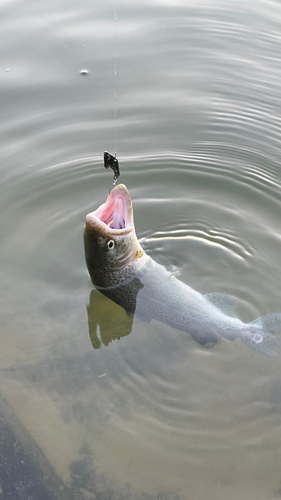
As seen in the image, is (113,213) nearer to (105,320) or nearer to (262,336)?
(105,320)

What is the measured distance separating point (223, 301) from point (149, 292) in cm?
75

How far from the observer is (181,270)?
5129 millimetres

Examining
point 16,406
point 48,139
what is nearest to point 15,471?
point 16,406

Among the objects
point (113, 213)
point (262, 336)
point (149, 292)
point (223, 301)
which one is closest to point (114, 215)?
point (113, 213)

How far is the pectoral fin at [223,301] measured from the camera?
4664 millimetres

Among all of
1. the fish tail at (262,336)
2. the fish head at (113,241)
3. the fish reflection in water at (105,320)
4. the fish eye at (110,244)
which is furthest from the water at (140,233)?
the fish eye at (110,244)

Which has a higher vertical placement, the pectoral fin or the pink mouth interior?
the pink mouth interior

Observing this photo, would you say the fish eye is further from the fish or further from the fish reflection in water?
the fish reflection in water

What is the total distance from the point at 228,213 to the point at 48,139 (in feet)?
8.83

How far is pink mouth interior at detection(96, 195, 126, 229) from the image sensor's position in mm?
4168

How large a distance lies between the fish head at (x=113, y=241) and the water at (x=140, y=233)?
56cm

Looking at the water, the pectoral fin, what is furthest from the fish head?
the pectoral fin

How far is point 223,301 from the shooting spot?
186 inches

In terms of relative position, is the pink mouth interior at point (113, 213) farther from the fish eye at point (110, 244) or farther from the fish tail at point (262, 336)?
the fish tail at point (262, 336)
